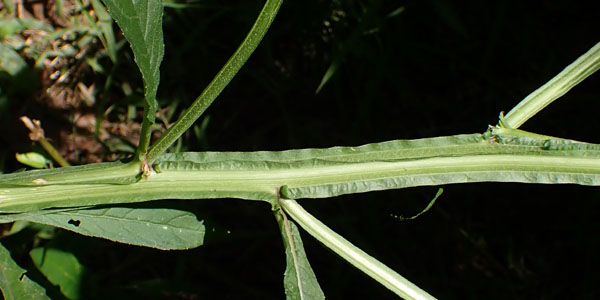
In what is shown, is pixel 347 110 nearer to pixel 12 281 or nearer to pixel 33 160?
pixel 33 160

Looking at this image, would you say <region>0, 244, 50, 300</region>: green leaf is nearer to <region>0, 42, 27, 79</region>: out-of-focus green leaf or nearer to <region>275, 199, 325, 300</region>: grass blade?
<region>275, 199, 325, 300</region>: grass blade

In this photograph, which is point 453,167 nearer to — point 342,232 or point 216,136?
point 342,232

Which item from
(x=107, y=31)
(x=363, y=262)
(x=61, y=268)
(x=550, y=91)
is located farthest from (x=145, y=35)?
(x=107, y=31)

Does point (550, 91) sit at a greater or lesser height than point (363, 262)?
greater

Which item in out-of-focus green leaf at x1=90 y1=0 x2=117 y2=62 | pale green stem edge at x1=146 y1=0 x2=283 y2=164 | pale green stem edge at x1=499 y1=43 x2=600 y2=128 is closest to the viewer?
pale green stem edge at x1=146 y1=0 x2=283 y2=164

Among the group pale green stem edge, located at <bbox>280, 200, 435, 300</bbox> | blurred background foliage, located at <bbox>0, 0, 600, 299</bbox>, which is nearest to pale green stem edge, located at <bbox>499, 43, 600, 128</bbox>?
pale green stem edge, located at <bbox>280, 200, 435, 300</bbox>

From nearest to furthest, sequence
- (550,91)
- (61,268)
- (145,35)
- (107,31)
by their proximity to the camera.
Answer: (145,35)
(550,91)
(61,268)
(107,31)

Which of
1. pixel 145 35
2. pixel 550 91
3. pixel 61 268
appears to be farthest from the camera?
pixel 61 268
